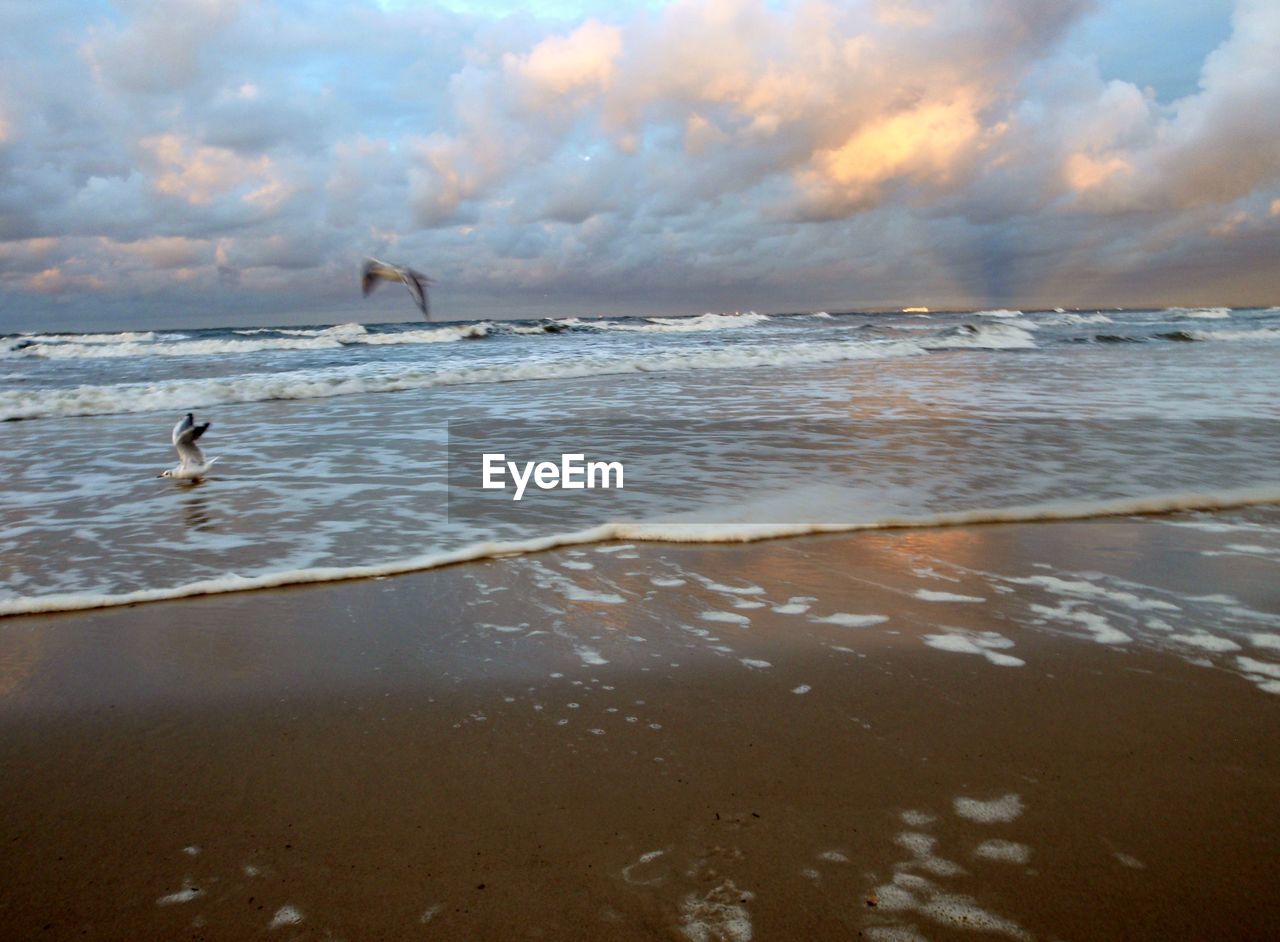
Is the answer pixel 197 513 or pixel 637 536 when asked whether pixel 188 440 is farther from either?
pixel 637 536

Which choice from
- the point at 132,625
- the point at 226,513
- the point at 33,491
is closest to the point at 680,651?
the point at 132,625

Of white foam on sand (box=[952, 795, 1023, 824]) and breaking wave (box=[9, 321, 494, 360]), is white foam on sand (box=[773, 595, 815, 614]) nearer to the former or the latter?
white foam on sand (box=[952, 795, 1023, 824])

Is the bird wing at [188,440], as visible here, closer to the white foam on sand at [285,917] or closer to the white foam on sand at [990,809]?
the white foam on sand at [285,917]

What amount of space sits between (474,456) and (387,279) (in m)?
1.64

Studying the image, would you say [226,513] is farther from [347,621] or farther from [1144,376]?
[1144,376]

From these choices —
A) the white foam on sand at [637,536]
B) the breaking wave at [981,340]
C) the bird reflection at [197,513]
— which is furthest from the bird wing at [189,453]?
the breaking wave at [981,340]

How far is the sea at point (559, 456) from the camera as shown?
4242mm

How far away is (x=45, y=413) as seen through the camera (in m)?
11.3

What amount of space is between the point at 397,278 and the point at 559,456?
1.94 metres

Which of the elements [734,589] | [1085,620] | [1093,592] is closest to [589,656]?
[734,589]

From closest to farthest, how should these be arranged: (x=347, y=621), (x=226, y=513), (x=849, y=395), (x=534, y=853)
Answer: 1. (x=534, y=853)
2. (x=347, y=621)
3. (x=226, y=513)
4. (x=849, y=395)

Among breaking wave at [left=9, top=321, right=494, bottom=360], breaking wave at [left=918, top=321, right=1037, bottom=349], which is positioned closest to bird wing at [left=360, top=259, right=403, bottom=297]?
breaking wave at [left=918, top=321, right=1037, bottom=349]
